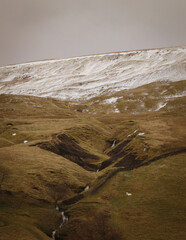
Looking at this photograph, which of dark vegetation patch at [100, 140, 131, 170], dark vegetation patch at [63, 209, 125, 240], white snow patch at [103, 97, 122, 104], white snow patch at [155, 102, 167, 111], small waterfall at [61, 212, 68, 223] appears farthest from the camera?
white snow patch at [103, 97, 122, 104]

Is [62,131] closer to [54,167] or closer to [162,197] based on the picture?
[54,167]

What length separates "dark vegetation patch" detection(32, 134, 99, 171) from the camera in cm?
4403

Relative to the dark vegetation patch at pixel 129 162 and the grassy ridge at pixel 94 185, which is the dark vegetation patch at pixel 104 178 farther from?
the dark vegetation patch at pixel 129 162

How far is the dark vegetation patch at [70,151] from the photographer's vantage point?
44.0 m

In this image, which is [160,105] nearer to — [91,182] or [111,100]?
[111,100]

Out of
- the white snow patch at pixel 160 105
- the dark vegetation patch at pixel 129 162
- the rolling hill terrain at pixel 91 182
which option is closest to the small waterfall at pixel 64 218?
the rolling hill terrain at pixel 91 182

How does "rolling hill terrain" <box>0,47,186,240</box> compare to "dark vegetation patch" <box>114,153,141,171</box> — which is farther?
"dark vegetation patch" <box>114,153,141,171</box>

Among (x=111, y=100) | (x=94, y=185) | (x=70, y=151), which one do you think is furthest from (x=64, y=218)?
(x=111, y=100)

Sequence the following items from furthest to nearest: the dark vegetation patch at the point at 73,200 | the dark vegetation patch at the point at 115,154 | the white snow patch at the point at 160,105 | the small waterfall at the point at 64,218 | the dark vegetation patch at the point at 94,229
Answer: the white snow patch at the point at 160,105, the dark vegetation patch at the point at 115,154, the dark vegetation patch at the point at 73,200, the small waterfall at the point at 64,218, the dark vegetation patch at the point at 94,229

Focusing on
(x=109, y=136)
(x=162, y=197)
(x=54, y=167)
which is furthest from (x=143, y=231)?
(x=109, y=136)

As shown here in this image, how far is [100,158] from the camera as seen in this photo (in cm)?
4750

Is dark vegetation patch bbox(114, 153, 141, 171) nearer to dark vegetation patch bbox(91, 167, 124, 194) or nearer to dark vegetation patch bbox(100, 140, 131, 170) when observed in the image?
dark vegetation patch bbox(91, 167, 124, 194)

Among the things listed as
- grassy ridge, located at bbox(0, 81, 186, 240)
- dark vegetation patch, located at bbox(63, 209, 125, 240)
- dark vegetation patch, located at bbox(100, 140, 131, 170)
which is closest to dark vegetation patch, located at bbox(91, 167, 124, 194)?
grassy ridge, located at bbox(0, 81, 186, 240)

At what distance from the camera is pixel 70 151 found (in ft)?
153
